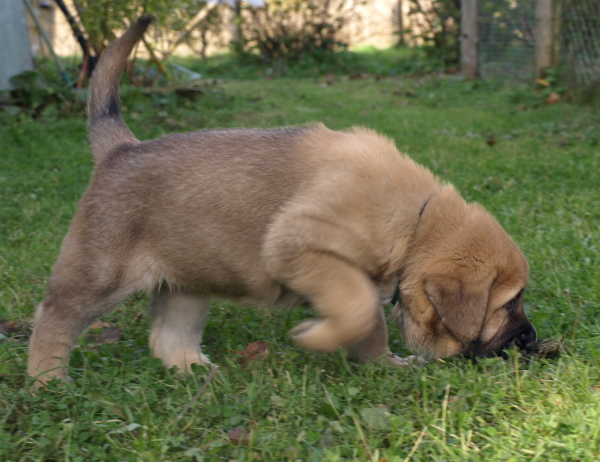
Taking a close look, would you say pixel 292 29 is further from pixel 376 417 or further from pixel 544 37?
pixel 376 417

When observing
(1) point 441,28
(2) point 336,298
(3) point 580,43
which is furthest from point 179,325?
(1) point 441,28

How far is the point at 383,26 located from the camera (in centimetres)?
1866

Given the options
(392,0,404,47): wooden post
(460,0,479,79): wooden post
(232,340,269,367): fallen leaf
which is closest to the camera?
(232,340,269,367): fallen leaf

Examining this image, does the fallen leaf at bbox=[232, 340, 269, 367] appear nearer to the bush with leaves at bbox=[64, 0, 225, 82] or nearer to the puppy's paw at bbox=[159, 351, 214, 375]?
the puppy's paw at bbox=[159, 351, 214, 375]

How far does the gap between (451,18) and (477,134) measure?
19.6 feet

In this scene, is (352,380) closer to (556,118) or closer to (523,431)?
(523,431)

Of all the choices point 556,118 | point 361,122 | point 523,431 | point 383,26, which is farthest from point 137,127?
point 383,26

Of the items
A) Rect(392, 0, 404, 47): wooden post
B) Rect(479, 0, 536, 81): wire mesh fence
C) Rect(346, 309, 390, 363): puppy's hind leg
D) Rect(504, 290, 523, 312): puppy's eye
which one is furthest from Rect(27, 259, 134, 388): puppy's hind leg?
Rect(392, 0, 404, 47): wooden post

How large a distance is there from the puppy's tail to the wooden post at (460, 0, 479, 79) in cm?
881

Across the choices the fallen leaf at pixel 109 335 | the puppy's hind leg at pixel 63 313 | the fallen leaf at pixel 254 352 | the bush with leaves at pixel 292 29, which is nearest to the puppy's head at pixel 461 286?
the fallen leaf at pixel 254 352

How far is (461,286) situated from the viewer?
9.96 ft

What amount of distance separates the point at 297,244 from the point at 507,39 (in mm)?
8894

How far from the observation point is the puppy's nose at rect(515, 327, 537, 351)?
10.6 ft

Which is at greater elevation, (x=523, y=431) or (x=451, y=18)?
(x=451, y=18)
